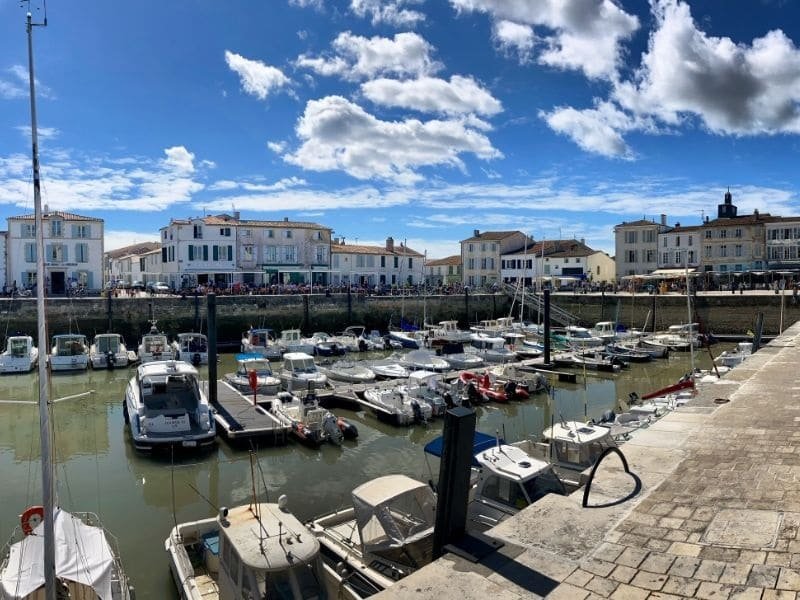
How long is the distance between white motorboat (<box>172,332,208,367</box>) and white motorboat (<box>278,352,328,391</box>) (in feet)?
26.9

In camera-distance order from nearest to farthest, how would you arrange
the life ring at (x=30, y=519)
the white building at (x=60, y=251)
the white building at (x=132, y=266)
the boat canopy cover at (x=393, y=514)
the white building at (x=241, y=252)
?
the life ring at (x=30, y=519), the boat canopy cover at (x=393, y=514), the white building at (x=60, y=251), the white building at (x=241, y=252), the white building at (x=132, y=266)

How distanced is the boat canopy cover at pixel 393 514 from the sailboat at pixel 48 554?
156 inches

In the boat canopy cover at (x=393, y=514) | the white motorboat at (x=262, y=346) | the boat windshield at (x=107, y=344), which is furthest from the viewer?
the white motorboat at (x=262, y=346)

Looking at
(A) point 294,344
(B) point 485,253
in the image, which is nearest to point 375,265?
(B) point 485,253

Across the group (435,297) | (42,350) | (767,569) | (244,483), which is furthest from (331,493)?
(435,297)

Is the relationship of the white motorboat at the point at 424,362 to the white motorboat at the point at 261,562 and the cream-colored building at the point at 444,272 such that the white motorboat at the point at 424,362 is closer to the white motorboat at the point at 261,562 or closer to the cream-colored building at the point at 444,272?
the white motorboat at the point at 261,562

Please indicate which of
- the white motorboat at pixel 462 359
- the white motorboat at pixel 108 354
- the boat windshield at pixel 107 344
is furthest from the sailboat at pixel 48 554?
the boat windshield at pixel 107 344

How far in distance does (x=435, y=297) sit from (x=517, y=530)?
52.3m

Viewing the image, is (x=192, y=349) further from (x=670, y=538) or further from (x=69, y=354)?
(x=670, y=538)

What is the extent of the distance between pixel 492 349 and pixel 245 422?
20.8 meters

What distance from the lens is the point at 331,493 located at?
16578mm

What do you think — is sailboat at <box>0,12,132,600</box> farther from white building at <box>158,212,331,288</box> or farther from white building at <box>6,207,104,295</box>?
white building at <box>158,212,331,288</box>

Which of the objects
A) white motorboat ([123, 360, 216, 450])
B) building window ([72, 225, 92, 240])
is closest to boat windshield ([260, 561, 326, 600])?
white motorboat ([123, 360, 216, 450])

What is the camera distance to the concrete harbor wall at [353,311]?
43719mm
